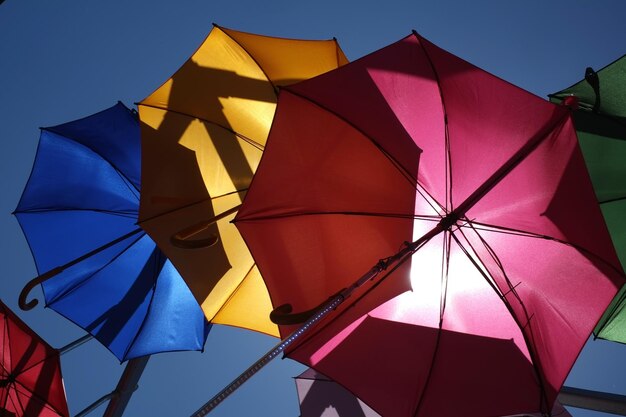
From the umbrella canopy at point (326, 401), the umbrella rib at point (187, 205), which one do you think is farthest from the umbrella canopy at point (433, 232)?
the umbrella canopy at point (326, 401)

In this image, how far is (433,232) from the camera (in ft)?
9.25

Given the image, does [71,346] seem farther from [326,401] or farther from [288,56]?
[288,56]

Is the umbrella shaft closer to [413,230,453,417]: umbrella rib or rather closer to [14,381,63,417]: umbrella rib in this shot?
[413,230,453,417]: umbrella rib

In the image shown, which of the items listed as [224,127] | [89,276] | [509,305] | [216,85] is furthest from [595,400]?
[89,276]

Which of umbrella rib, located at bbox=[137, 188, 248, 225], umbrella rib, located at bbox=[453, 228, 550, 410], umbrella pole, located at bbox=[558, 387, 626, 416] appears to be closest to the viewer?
umbrella rib, located at bbox=[453, 228, 550, 410]

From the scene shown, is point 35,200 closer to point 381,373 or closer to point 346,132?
point 346,132

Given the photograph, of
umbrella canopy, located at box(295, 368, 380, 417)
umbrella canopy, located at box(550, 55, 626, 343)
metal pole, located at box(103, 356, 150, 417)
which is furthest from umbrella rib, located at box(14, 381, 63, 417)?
umbrella canopy, located at box(550, 55, 626, 343)

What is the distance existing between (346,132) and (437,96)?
57 centimetres

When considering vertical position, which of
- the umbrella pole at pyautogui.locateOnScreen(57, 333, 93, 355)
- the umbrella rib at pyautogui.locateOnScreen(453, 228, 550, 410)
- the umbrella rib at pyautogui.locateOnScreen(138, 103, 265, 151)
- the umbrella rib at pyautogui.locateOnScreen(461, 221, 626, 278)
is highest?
the umbrella rib at pyautogui.locateOnScreen(138, 103, 265, 151)

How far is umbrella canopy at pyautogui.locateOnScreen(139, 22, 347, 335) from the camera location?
350 cm

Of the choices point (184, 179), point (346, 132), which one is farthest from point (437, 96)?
point (184, 179)

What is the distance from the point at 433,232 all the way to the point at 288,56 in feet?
6.30

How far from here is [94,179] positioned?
13.9ft

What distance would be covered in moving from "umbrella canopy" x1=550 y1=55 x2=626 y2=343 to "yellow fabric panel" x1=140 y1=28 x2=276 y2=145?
2.37 meters
